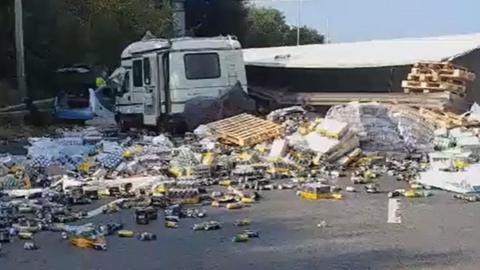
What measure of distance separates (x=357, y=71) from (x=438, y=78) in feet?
16.3

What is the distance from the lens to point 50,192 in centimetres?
1444

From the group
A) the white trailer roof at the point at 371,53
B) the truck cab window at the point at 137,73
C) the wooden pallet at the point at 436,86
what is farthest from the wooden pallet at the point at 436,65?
the truck cab window at the point at 137,73

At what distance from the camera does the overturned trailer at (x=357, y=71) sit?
25.3 m

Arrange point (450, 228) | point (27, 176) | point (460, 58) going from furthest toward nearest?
point (460, 58)
point (27, 176)
point (450, 228)

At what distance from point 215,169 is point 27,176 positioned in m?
3.20

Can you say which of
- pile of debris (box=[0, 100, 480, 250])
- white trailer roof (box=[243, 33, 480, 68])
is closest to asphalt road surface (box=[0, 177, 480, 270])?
pile of debris (box=[0, 100, 480, 250])

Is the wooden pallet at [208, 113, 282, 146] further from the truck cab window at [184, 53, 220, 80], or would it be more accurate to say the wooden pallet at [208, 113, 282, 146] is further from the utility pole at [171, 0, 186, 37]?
the utility pole at [171, 0, 186, 37]

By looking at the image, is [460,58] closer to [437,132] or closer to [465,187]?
[437,132]

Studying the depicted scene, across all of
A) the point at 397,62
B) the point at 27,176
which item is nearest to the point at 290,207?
the point at 27,176

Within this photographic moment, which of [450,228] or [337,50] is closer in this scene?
[450,228]

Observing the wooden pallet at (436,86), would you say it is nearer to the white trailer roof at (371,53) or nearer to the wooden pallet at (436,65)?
the wooden pallet at (436,65)

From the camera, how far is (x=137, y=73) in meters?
26.4

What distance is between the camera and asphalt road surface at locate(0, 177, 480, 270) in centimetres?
933

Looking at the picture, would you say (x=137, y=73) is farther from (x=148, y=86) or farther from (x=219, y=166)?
(x=219, y=166)
